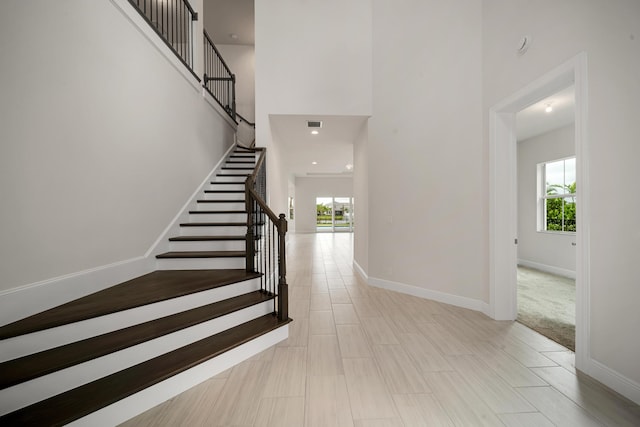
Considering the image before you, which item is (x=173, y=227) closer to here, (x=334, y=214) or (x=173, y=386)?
(x=173, y=386)

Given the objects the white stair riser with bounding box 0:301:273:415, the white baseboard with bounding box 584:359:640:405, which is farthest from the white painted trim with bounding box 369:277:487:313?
the white stair riser with bounding box 0:301:273:415

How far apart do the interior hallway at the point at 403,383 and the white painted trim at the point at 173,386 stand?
53 mm

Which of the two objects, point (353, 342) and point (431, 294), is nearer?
point (353, 342)

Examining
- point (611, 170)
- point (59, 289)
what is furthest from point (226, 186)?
point (611, 170)

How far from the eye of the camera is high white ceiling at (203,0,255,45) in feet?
21.9

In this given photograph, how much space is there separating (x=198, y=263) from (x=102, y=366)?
156 centimetres

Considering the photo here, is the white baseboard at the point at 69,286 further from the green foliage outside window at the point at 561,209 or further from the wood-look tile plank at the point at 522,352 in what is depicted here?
the green foliage outside window at the point at 561,209

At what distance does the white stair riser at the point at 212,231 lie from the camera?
3.78 metres

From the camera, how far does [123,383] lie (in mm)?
1601

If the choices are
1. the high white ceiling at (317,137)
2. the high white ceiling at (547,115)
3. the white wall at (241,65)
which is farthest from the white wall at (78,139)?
the high white ceiling at (547,115)

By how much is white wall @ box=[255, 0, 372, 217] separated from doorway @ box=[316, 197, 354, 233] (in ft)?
33.2

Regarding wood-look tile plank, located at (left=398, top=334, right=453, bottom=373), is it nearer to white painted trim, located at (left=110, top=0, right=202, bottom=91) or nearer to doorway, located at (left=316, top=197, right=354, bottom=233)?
white painted trim, located at (left=110, top=0, right=202, bottom=91)

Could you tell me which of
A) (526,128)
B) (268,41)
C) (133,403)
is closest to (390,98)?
(268,41)

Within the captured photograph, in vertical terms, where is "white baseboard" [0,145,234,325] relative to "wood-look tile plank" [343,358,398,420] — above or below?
above
